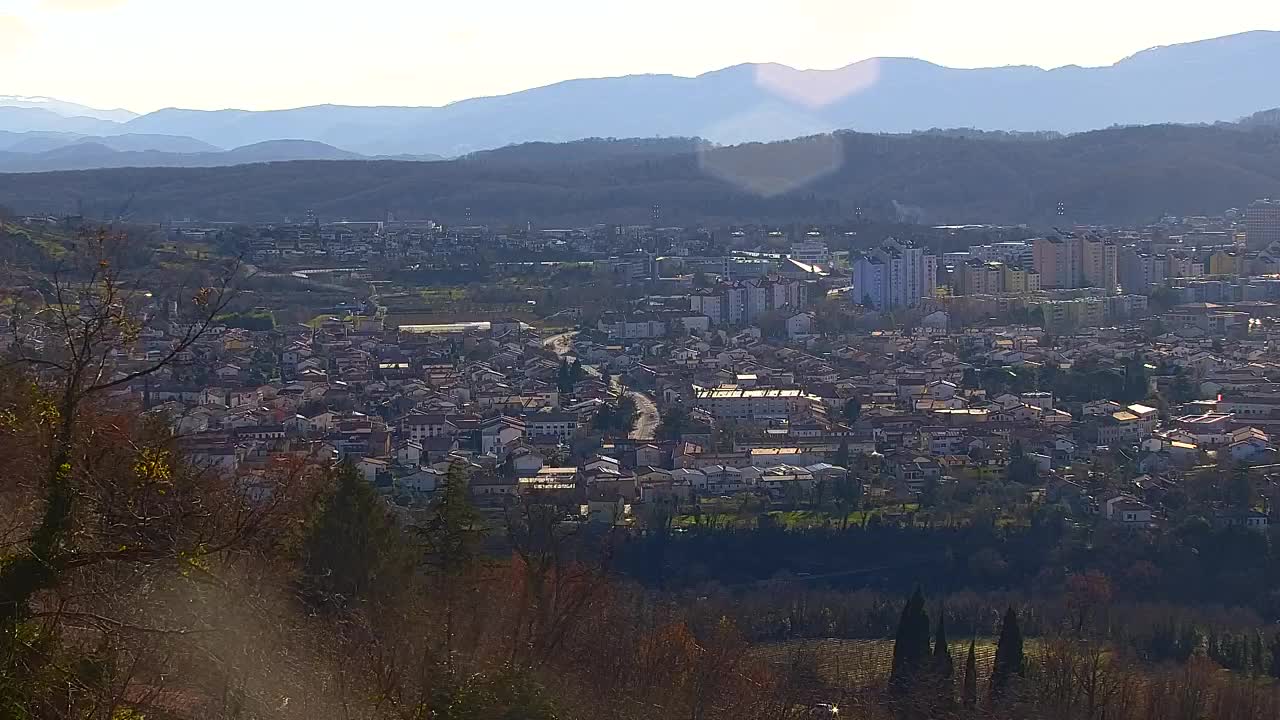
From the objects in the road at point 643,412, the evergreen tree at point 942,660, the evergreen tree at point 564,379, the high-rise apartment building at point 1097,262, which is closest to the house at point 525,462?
the road at point 643,412

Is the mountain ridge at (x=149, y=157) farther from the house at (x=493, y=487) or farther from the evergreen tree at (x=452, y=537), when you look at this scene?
the evergreen tree at (x=452, y=537)

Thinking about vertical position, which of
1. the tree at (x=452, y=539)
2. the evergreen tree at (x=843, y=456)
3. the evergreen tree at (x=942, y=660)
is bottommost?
the evergreen tree at (x=843, y=456)

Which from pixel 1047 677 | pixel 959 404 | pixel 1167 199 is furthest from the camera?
pixel 1167 199

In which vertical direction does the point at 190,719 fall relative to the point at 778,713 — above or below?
above

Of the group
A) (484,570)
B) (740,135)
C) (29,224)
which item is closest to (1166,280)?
(29,224)

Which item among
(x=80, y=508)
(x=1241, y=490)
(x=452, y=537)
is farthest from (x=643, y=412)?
(x=80, y=508)

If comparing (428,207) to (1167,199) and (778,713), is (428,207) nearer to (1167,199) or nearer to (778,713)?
(1167,199)

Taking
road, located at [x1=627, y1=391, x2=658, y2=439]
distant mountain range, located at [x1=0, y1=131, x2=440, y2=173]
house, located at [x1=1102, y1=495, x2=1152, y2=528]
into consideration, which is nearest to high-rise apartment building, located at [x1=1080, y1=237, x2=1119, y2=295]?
road, located at [x1=627, y1=391, x2=658, y2=439]

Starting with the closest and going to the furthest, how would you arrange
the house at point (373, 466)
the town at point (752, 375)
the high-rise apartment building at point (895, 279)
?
the town at point (752, 375) → the house at point (373, 466) → the high-rise apartment building at point (895, 279)
